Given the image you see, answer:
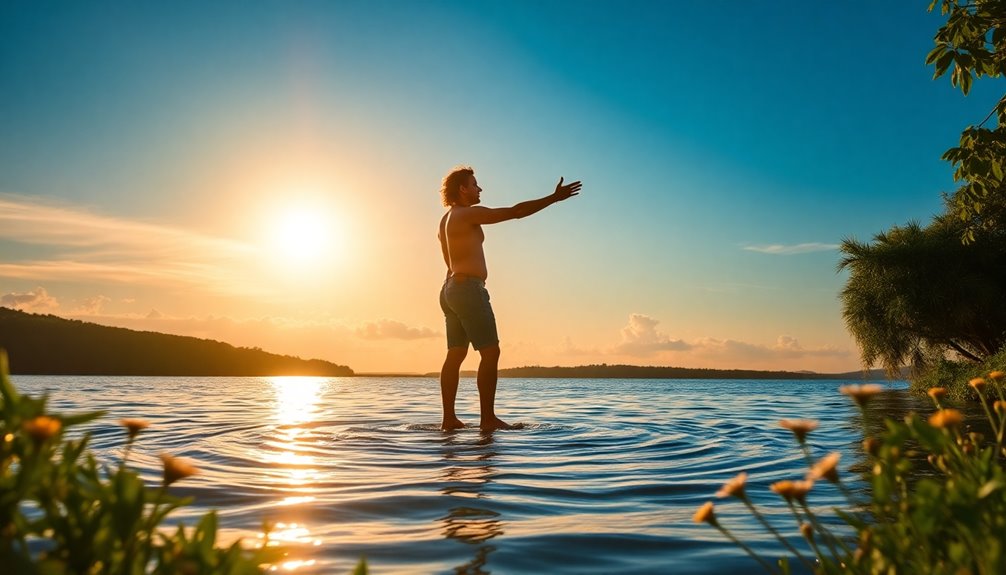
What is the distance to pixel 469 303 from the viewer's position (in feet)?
26.4

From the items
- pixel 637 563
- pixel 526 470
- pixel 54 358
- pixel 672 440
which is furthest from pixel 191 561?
pixel 54 358

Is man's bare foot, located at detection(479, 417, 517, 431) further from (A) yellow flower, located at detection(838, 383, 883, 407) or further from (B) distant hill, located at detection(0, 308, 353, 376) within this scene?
(B) distant hill, located at detection(0, 308, 353, 376)

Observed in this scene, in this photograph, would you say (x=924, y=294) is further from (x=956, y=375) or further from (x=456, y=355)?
(x=456, y=355)

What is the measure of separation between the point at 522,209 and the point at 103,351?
3961 inches

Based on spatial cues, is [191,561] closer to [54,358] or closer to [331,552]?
[331,552]

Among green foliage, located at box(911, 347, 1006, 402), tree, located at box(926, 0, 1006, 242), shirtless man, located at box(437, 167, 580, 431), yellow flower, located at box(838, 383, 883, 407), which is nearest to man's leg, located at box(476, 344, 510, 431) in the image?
shirtless man, located at box(437, 167, 580, 431)

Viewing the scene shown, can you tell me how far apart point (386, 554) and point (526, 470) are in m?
2.38

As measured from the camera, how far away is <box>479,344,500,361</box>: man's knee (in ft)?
26.1

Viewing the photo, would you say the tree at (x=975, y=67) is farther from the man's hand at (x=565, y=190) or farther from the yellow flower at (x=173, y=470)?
the yellow flower at (x=173, y=470)

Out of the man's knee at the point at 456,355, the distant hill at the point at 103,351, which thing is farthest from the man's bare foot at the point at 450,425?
the distant hill at the point at 103,351

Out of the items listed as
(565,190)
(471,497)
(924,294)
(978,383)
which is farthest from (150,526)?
(924,294)

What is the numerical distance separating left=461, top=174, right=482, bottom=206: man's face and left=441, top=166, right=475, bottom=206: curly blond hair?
0.17 feet

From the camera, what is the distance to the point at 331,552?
9.06 feet

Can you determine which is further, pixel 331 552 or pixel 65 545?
pixel 331 552
